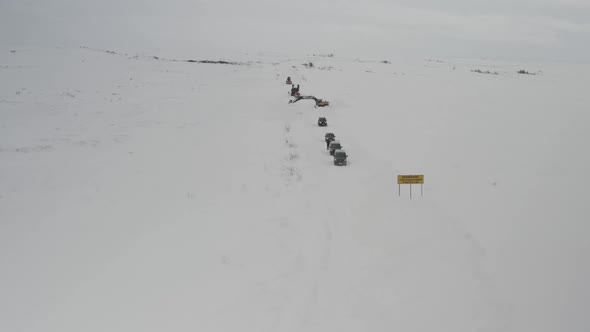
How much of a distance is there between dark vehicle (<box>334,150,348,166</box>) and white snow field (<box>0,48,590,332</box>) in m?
0.24

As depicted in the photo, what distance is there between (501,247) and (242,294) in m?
4.32

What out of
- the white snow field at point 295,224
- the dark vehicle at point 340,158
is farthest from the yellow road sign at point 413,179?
the dark vehicle at point 340,158

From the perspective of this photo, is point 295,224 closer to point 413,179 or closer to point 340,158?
point 413,179

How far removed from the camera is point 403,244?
7.31 metres

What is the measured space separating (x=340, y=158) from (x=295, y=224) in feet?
13.0

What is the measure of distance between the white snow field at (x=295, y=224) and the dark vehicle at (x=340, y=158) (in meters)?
0.24

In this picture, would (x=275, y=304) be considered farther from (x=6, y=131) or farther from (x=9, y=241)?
(x=6, y=131)

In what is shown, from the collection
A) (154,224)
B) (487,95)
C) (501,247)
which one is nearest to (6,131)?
(154,224)

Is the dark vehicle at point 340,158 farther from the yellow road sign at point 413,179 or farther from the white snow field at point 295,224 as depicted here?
the yellow road sign at point 413,179

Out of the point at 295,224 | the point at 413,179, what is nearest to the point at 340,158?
Answer: the point at 413,179

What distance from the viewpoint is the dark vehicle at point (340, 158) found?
11.8 metres

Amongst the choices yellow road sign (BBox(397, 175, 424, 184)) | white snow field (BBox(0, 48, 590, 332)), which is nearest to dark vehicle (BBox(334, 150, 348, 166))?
white snow field (BBox(0, 48, 590, 332))

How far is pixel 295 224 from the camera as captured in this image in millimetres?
8375

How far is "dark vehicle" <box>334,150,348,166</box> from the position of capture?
11828 millimetres
